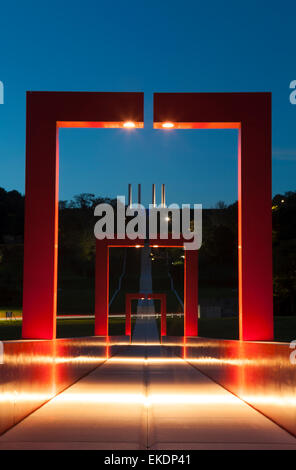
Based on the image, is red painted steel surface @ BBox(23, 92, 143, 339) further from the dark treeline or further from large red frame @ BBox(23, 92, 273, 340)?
the dark treeline

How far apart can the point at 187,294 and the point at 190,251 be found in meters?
1.83

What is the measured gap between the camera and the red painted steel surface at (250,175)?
875cm

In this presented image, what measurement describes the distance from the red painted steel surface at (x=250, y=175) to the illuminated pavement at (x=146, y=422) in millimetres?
1326

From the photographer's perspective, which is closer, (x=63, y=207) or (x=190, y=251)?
(x=190, y=251)

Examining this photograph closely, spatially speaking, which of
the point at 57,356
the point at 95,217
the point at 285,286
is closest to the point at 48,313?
the point at 57,356

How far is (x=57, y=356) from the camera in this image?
8547 millimetres

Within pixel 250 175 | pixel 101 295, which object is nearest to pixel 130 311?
pixel 101 295

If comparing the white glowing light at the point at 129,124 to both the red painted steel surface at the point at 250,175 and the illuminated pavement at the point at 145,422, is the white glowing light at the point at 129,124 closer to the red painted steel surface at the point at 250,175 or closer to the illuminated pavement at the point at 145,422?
the red painted steel surface at the point at 250,175

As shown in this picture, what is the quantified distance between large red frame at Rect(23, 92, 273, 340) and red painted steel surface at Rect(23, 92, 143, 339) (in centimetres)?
1

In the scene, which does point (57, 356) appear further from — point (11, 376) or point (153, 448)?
point (153, 448)

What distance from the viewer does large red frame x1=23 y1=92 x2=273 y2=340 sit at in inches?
344

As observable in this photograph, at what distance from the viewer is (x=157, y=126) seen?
9109mm

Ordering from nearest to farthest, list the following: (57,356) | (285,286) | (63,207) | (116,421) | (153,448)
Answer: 1. (153,448)
2. (116,421)
3. (57,356)
4. (285,286)
5. (63,207)

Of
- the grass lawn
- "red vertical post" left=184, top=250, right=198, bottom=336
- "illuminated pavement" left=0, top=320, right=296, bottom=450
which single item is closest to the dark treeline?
the grass lawn
